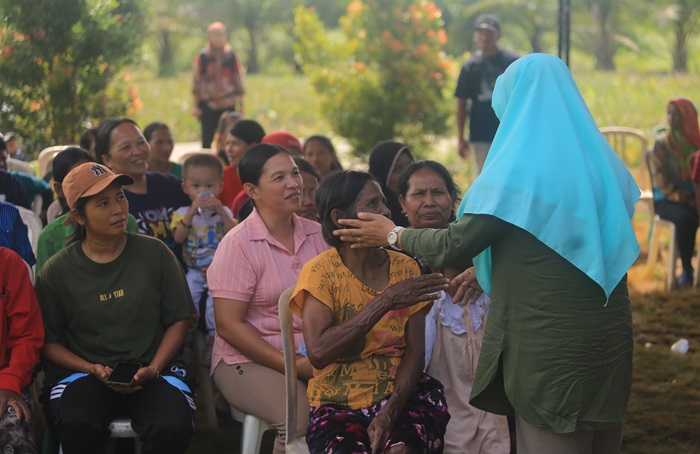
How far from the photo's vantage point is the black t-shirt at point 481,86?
8.48 meters

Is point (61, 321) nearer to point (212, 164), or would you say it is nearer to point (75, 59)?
point (212, 164)

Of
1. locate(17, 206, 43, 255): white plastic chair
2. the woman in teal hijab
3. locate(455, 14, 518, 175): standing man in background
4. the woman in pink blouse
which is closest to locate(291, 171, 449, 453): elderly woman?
the woman in pink blouse

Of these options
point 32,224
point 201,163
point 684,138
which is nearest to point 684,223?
point 684,138

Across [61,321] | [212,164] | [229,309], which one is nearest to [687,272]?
[212,164]

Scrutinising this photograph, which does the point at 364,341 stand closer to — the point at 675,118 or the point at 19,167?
the point at 19,167

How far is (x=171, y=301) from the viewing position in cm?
366

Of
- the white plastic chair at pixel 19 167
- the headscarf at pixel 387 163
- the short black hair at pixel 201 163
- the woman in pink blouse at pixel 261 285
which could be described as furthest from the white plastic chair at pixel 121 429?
the white plastic chair at pixel 19 167

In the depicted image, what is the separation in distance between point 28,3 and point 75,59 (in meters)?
0.55

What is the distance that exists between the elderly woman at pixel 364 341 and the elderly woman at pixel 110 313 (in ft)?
2.16

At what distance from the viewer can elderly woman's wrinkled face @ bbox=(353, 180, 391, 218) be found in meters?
3.23

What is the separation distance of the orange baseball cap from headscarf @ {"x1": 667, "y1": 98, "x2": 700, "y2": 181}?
4889mm

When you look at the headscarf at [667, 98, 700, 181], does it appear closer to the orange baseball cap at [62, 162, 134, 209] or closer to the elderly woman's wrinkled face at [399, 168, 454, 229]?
the elderly woman's wrinkled face at [399, 168, 454, 229]

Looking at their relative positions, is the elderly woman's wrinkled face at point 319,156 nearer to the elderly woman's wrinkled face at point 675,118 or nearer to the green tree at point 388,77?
the elderly woman's wrinkled face at point 675,118

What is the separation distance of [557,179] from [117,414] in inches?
75.8
